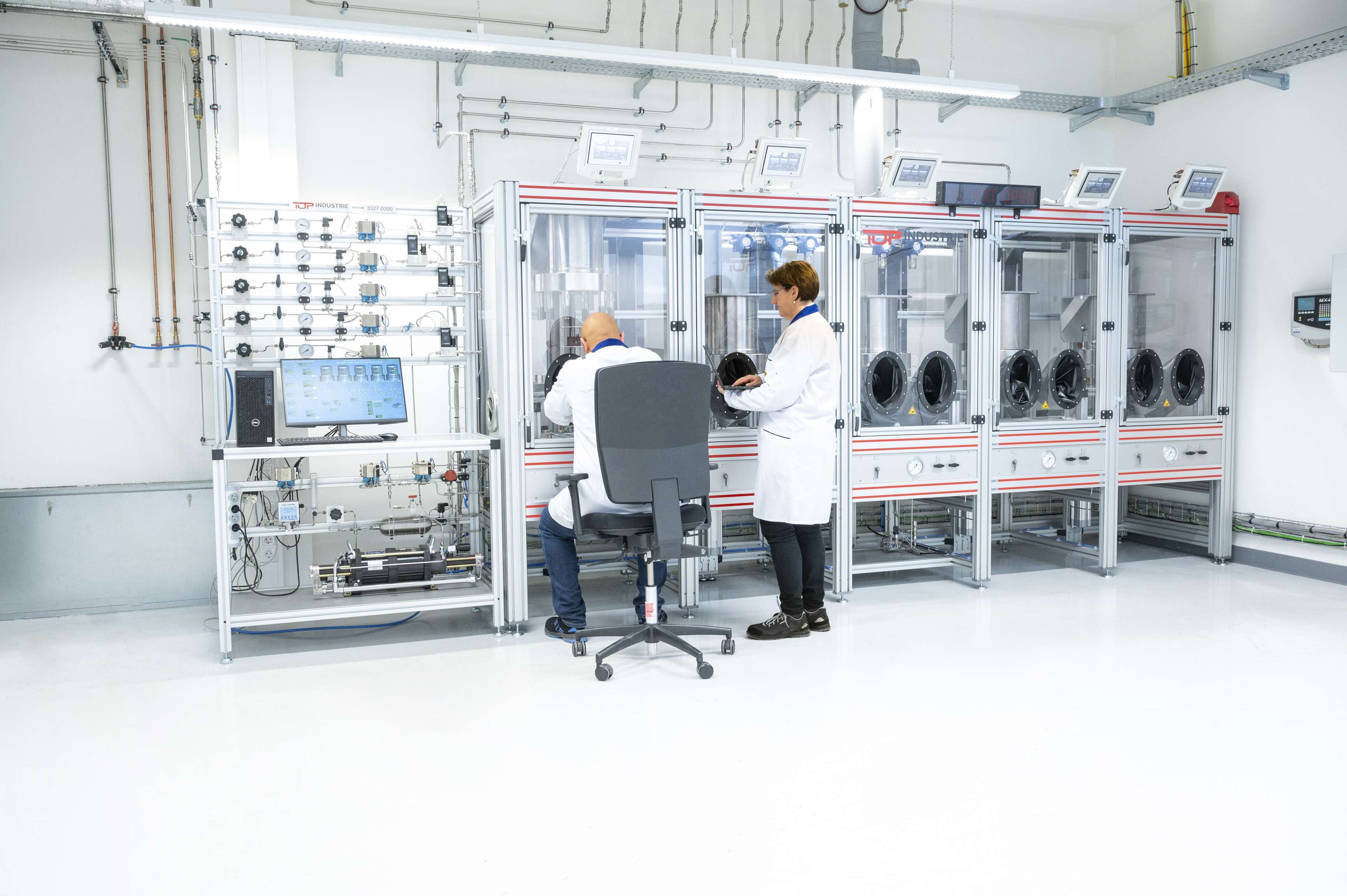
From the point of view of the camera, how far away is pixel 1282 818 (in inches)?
96.1

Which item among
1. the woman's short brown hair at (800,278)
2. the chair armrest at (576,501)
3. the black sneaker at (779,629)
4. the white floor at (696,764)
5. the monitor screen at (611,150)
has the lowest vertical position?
the white floor at (696,764)

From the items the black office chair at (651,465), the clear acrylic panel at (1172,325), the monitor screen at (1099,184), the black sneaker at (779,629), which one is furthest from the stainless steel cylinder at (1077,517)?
the black office chair at (651,465)

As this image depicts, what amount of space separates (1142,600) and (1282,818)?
2520 millimetres

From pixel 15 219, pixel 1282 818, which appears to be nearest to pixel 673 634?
pixel 1282 818

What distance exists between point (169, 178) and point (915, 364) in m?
4.13

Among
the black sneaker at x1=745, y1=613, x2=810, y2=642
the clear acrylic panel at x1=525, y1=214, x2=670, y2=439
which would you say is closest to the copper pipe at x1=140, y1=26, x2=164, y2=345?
the clear acrylic panel at x1=525, y1=214, x2=670, y2=439

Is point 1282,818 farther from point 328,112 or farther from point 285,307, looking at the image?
point 328,112

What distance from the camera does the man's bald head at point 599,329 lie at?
153 inches

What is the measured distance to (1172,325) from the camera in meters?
5.64

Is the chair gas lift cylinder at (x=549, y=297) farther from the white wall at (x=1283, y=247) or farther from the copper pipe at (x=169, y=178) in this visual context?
the white wall at (x=1283, y=247)

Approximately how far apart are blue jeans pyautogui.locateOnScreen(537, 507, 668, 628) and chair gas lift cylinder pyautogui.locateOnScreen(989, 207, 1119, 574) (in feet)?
7.17

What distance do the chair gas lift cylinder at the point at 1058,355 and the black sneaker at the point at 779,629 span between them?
5.45 feet

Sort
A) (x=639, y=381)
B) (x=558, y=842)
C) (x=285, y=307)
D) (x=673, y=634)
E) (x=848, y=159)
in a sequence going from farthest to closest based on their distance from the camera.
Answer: (x=848, y=159) < (x=285, y=307) < (x=673, y=634) < (x=639, y=381) < (x=558, y=842)

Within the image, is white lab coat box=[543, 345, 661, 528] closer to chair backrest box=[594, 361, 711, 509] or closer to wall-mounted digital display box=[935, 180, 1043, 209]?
chair backrest box=[594, 361, 711, 509]
